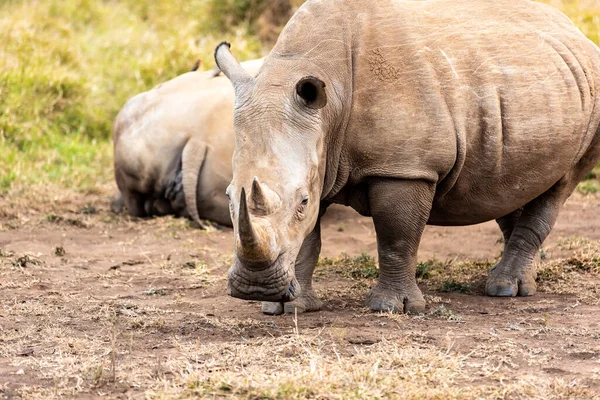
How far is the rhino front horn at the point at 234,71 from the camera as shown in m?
5.67

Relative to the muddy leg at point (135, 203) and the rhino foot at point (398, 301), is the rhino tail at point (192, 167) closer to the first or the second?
the muddy leg at point (135, 203)

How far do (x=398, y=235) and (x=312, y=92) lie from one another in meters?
1.01

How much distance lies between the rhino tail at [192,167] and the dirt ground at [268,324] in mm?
233

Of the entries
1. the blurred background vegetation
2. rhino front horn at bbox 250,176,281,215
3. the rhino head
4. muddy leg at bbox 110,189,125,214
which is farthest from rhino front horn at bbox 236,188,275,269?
the blurred background vegetation

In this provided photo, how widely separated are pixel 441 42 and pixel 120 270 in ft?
9.25

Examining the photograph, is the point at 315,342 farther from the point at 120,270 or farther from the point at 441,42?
the point at 120,270

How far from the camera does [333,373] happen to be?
4.51 metres

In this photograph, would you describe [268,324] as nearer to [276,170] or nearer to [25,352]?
[276,170]

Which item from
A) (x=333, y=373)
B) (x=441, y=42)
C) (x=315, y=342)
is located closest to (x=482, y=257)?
(x=441, y=42)

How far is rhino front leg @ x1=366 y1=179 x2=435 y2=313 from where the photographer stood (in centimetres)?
585

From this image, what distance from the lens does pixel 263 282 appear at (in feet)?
16.9

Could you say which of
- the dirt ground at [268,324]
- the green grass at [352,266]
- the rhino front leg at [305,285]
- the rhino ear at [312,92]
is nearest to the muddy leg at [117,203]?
the dirt ground at [268,324]

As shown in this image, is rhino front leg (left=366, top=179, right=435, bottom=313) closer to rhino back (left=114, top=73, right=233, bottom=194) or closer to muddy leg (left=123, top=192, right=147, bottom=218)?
rhino back (left=114, top=73, right=233, bottom=194)

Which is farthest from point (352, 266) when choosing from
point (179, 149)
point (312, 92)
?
point (312, 92)
